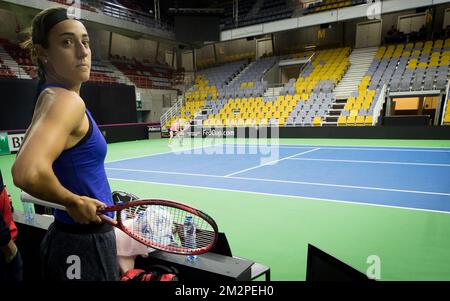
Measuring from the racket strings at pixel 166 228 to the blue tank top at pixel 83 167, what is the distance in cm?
31

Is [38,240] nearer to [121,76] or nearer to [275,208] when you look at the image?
[275,208]

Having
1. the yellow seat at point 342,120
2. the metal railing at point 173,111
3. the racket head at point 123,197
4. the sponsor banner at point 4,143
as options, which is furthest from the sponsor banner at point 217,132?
the racket head at point 123,197

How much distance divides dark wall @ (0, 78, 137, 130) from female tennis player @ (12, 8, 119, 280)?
461 inches

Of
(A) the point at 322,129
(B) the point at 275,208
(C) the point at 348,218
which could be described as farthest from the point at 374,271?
(A) the point at 322,129

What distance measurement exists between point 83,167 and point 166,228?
668mm

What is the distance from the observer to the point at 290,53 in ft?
86.3

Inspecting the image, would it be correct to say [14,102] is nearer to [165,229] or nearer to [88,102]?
[88,102]

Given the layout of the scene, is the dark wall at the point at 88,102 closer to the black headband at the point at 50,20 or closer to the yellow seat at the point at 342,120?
the black headband at the point at 50,20

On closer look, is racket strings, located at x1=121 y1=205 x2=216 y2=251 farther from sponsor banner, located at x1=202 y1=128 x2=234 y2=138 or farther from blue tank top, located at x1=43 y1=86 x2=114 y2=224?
sponsor banner, located at x1=202 y1=128 x2=234 y2=138

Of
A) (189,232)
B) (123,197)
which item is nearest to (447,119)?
(123,197)

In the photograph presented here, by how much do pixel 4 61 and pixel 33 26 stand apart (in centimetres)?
2016

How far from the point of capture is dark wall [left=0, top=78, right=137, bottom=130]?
14031 mm

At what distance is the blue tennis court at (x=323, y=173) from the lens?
18.4 ft

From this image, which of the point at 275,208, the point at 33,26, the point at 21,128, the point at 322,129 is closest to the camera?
the point at 33,26
